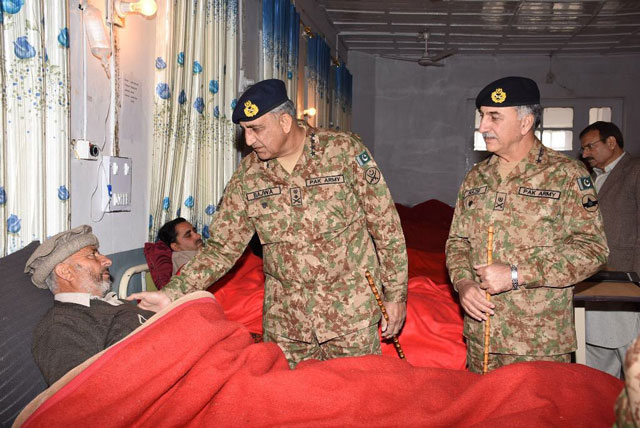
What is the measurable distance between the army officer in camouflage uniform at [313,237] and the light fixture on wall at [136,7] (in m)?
0.73

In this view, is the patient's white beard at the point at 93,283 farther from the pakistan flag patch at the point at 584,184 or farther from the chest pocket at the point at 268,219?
the pakistan flag patch at the point at 584,184

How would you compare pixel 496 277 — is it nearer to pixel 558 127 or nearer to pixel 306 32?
pixel 306 32

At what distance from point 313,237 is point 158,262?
3.56ft

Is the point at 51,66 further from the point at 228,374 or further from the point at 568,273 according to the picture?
the point at 568,273

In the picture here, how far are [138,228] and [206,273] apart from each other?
89 centimetres

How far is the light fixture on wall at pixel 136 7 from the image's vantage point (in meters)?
2.62

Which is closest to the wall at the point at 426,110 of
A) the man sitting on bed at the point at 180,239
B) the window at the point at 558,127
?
the window at the point at 558,127

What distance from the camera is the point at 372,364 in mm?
1804

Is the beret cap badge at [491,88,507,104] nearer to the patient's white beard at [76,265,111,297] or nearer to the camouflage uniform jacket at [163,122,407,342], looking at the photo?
the camouflage uniform jacket at [163,122,407,342]

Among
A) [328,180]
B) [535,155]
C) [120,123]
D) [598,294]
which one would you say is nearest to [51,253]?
[120,123]

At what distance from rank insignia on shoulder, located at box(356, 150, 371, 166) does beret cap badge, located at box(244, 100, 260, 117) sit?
1.48 ft

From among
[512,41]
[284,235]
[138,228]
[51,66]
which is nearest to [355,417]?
[284,235]

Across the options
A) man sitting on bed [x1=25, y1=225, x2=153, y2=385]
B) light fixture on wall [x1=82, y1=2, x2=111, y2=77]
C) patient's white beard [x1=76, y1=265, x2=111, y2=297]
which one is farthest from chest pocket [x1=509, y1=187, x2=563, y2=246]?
light fixture on wall [x1=82, y1=2, x2=111, y2=77]

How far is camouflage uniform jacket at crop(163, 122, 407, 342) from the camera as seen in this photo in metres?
2.34
